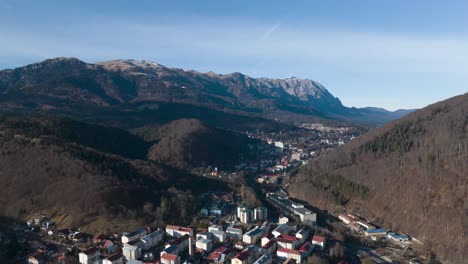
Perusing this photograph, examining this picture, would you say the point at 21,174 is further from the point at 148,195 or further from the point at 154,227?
the point at 154,227

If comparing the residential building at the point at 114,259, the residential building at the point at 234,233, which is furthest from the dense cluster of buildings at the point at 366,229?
the residential building at the point at 114,259

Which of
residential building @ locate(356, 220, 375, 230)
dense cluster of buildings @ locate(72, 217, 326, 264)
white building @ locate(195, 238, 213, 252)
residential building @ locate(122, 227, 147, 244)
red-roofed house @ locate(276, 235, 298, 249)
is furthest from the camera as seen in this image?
residential building @ locate(356, 220, 375, 230)

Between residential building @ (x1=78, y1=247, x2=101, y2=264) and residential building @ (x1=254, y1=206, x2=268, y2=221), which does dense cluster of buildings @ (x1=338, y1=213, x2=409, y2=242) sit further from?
residential building @ (x1=78, y1=247, x2=101, y2=264)

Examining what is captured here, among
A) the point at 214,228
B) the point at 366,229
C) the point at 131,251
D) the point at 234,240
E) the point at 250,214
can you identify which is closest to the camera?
the point at 131,251

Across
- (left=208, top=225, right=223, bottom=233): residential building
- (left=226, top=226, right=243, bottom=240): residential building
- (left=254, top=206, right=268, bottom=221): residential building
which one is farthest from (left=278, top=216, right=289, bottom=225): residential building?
(left=208, top=225, right=223, bottom=233): residential building

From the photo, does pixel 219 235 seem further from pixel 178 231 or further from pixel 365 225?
pixel 365 225

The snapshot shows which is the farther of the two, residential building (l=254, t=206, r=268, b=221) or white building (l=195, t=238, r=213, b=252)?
residential building (l=254, t=206, r=268, b=221)

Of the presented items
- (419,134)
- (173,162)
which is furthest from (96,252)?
(419,134)

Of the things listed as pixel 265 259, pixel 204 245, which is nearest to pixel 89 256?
pixel 204 245
